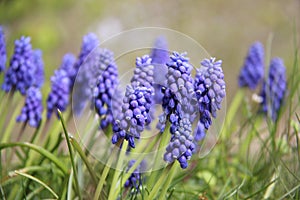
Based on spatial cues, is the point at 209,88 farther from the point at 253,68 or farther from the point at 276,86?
the point at 253,68

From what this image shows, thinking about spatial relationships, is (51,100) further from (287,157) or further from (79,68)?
(287,157)

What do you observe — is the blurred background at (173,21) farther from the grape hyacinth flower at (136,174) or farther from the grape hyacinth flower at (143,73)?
the grape hyacinth flower at (143,73)

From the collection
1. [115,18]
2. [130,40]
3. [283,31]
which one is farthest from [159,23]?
[130,40]

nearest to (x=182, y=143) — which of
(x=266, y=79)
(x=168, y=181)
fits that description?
(x=168, y=181)

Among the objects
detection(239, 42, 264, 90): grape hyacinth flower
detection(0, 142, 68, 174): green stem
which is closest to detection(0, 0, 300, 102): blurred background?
detection(239, 42, 264, 90): grape hyacinth flower

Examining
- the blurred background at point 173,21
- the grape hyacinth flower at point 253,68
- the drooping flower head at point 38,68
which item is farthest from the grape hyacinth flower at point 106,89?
the blurred background at point 173,21
